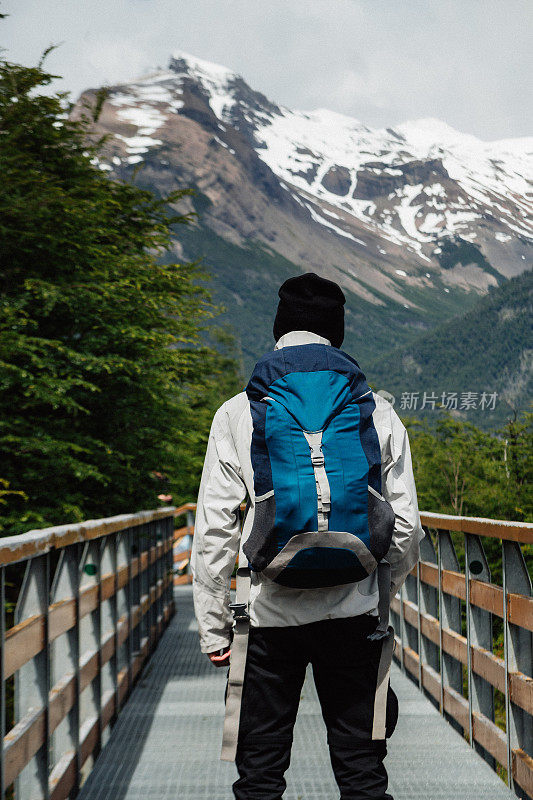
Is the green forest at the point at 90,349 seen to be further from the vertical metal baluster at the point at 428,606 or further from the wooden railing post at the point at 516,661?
the wooden railing post at the point at 516,661

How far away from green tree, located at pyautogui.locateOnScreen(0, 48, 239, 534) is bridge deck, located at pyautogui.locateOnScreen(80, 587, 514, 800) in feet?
10.2

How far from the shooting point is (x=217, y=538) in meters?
2.48

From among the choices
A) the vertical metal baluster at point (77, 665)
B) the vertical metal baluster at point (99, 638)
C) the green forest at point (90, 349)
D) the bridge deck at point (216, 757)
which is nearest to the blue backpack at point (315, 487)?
the vertical metal baluster at point (77, 665)

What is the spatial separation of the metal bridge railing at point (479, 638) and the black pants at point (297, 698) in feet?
2.93

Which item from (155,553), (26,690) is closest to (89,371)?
(155,553)

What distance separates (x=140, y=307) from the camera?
8.99 metres

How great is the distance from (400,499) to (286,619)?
0.44 meters

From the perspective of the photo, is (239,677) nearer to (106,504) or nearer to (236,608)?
(236,608)

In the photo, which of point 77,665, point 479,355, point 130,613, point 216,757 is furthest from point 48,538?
point 479,355

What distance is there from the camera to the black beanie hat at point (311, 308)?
2711mm

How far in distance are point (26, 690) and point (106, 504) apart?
6.25 m

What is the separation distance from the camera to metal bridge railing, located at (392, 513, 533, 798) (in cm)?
342

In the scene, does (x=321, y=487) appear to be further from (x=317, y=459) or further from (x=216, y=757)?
(x=216, y=757)

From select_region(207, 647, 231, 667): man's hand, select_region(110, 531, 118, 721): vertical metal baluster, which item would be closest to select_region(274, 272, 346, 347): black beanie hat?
select_region(207, 647, 231, 667): man's hand
